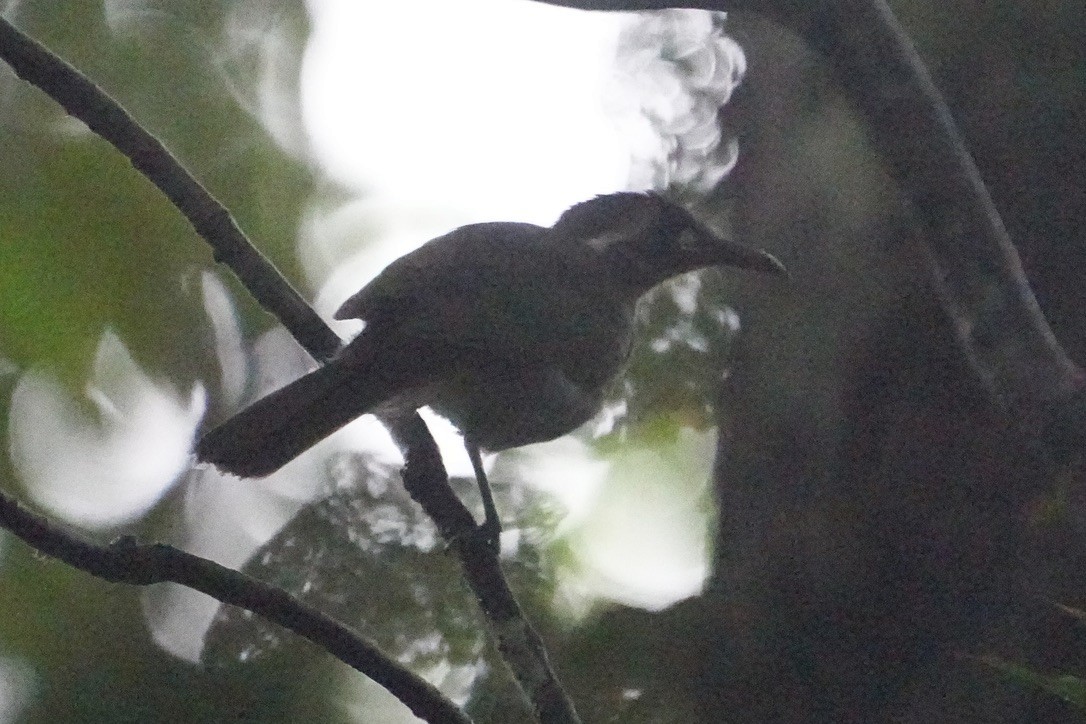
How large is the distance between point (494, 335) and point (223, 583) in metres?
0.82

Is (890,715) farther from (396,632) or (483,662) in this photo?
(396,632)

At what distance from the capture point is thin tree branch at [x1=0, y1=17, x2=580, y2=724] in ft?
4.61

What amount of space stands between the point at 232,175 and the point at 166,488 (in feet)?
2.02

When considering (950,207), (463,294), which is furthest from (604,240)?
(950,207)

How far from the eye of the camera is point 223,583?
4.71 ft

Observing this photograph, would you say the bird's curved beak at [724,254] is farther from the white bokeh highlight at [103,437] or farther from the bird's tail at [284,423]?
the white bokeh highlight at [103,437]

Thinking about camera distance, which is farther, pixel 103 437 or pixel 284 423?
pixel 103 437

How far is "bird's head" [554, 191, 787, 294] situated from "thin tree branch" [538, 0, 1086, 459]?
54 centimetres

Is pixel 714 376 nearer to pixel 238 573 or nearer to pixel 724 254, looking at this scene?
pixel 724 254

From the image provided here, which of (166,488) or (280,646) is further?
(166,488)

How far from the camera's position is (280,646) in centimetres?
214

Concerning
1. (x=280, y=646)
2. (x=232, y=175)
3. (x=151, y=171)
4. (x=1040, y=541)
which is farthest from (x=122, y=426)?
(x=1040, y=541)

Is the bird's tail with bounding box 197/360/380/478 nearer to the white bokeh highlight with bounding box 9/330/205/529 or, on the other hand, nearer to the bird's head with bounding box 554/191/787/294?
the white bokeh highlight with bounding box 9/330/205/529

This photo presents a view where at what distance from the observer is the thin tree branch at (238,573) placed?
1.40 metres
